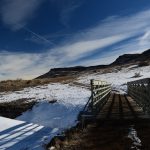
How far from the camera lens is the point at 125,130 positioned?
10.1 m

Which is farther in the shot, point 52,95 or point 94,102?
point 52,95

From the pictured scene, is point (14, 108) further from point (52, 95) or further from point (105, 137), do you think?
point (105, 137)

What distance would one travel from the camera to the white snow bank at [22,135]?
981 centimetres

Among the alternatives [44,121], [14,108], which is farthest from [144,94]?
[14,108]

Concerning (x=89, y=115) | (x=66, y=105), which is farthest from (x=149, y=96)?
(x=66, y=105)

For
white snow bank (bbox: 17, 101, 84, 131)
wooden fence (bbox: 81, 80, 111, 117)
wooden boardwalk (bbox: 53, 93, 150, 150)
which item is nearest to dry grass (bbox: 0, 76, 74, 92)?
white snow bank (bbox: 17, 101, 84, 131)

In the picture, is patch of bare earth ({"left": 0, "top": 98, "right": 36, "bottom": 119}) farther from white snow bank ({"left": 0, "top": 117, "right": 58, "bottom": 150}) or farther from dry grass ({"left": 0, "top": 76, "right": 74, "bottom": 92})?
dry grass ({"left": 0, "top": 76, "right": 74, "bottom": 92})

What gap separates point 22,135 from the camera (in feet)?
36.8

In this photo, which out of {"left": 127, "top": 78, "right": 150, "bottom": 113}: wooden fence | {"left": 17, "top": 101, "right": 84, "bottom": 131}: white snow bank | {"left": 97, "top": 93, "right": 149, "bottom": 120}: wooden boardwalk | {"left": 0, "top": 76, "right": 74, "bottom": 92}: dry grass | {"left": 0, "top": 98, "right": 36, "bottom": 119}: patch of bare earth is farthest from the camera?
{"left": 0, "top": 76, "right": 74, "bottom": 92}: dry grass

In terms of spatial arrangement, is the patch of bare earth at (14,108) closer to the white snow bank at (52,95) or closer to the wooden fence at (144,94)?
the white snow bank at (52,95)

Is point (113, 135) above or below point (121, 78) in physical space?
below

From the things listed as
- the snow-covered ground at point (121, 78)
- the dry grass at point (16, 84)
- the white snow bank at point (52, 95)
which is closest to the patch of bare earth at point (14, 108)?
the white snow bank at point (52, 95)

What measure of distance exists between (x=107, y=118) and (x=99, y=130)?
4.99ft

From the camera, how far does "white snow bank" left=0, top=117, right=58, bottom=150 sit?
9.81 m
